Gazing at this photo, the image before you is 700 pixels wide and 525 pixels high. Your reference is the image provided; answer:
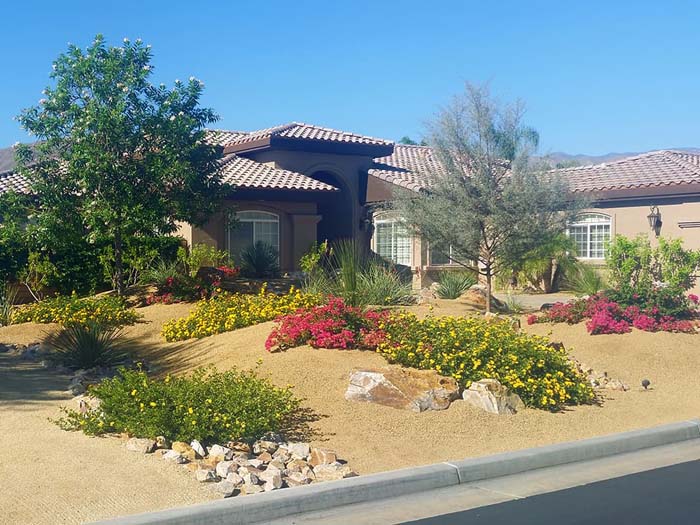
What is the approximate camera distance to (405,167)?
3362cm

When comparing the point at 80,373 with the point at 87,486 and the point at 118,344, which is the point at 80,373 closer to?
the point at 118,344

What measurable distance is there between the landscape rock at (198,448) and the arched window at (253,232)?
17660 millimetres

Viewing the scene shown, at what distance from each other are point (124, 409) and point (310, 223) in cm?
1892

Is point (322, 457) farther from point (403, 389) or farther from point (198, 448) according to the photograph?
point (403, 389)

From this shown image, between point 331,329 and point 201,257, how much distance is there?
1100 cm

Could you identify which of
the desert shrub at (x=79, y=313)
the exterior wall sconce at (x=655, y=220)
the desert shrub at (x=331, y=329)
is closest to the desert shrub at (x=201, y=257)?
the desert shrub at (x=79, y=313)

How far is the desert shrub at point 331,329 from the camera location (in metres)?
11.5

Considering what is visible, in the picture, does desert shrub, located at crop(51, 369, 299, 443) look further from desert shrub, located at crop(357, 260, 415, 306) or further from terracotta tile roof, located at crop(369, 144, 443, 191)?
terracotta tile roof, located at crop(369, 144, 443, 191)

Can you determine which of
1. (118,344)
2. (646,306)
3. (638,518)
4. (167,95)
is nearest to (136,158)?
(167,95)

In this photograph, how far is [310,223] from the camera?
2717cm

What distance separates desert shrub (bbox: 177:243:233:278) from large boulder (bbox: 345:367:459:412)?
1131cm

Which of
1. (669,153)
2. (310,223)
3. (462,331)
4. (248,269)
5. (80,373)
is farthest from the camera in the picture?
(669,153)

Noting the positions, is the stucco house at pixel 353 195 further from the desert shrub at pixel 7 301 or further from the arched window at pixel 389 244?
the desert shrub at pixel 7 301

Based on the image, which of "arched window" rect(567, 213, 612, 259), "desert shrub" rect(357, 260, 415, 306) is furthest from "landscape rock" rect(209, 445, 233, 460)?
"arched window" rect(567, 213, 612, 259)
